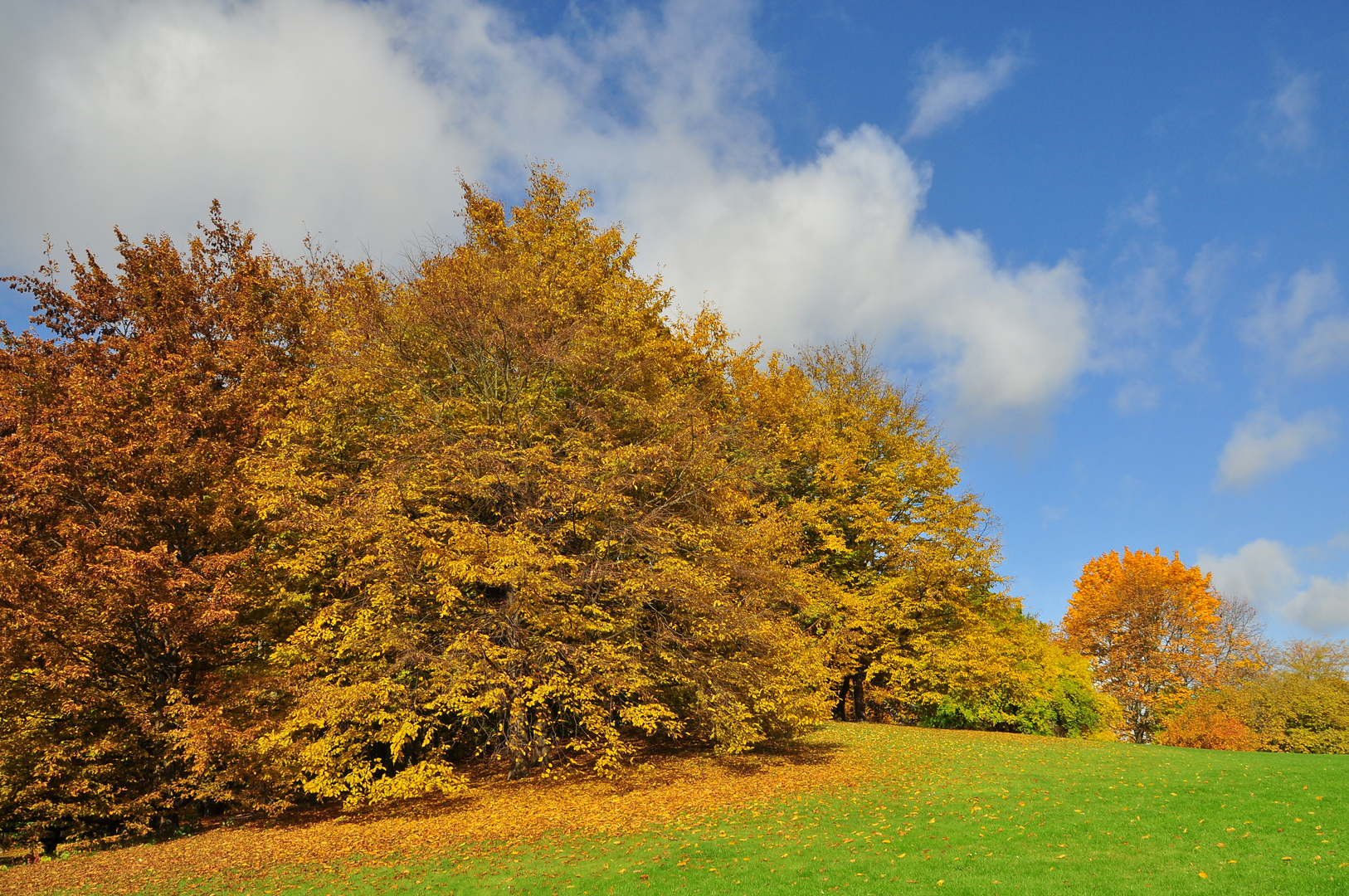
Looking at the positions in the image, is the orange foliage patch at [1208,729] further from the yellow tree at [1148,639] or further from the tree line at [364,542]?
the tree line at [364,542]

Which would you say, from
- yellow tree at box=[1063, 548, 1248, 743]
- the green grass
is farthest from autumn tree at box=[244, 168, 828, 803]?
yellow tree at box=[1063, 548, 1248, 743]

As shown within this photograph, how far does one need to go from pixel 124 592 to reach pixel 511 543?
21.9 feet

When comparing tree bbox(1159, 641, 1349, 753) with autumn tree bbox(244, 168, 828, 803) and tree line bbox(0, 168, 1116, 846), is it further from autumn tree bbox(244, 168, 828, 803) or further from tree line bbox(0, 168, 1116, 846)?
A: autumn tree bbox(244, 168, 828, 803)

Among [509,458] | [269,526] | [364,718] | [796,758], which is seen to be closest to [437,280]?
[509,458]

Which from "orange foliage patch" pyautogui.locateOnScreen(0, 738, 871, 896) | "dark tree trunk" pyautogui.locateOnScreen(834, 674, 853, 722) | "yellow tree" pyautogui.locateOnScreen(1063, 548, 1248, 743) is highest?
"yellow tree" pyautogui.locateOnScreen(1063, 548, 1248, 743)

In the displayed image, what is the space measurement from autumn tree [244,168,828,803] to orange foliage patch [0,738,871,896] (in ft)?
2.68

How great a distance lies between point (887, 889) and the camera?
27.1 ft

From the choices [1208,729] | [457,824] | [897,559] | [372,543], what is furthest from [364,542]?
[1208,729]

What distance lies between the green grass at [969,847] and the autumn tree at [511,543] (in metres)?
2.62

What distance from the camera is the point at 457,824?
12.9 metres

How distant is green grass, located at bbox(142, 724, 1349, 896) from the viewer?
8.45 meters

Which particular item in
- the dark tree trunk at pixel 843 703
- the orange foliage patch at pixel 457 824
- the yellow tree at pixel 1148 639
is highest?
the yellow tree at pixel 1148 639

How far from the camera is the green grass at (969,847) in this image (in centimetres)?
845

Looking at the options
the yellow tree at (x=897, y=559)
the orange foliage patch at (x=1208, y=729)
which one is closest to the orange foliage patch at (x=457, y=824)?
the yellow tree at (x=897, y=559)
